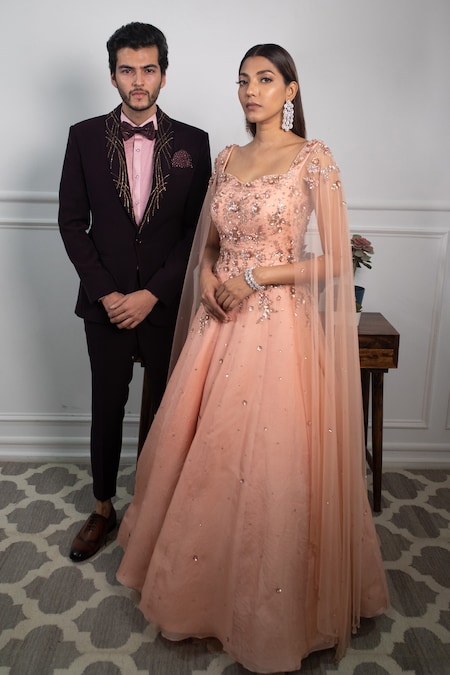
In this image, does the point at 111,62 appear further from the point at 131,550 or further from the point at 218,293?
the point at 131,550

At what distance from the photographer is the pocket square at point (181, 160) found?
199cm

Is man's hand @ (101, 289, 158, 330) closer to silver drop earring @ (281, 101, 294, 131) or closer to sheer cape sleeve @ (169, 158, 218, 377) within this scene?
sheer cape sleeve @ (169, 158, 218, 377)

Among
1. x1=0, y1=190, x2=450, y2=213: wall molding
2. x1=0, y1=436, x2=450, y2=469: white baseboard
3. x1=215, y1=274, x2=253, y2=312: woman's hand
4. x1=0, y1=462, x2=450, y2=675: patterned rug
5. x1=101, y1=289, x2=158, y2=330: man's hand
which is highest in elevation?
x1=0, y1=190, x2=450, y2=213: wall molding

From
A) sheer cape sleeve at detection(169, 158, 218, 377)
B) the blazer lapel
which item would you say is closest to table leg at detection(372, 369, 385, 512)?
sheer cape sleeve at detection(169, 158, 218, 377)

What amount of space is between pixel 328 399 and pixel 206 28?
1.71 metres

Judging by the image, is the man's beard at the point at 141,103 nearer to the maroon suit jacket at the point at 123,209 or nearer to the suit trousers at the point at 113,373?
the maroon suit jacket at the point at 123,209

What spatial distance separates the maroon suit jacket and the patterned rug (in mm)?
904

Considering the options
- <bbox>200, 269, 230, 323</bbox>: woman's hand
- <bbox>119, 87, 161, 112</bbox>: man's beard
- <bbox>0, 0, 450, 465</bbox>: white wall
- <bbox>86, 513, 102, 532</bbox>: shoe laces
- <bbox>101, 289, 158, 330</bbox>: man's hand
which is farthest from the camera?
<bbox>0, 0, 450, 465</bbox>: white wall

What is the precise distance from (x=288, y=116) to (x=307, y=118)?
0.91 metres

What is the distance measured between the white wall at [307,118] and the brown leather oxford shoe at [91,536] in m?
0.71

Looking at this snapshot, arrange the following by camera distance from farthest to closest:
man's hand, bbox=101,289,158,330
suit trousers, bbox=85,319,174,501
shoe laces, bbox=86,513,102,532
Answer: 1. shoe laces, bbox=86,513,102,532
2. suit trousers, bbox=85,319,174,501
3. man's hand, bbox=101,289,158,330

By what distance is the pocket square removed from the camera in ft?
6.52

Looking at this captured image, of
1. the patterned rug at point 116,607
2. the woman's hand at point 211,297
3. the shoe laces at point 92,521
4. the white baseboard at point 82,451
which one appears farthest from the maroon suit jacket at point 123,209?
the white baseboard at point 82,451

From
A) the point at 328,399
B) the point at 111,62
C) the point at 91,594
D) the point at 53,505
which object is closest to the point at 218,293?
the point at 328,399
